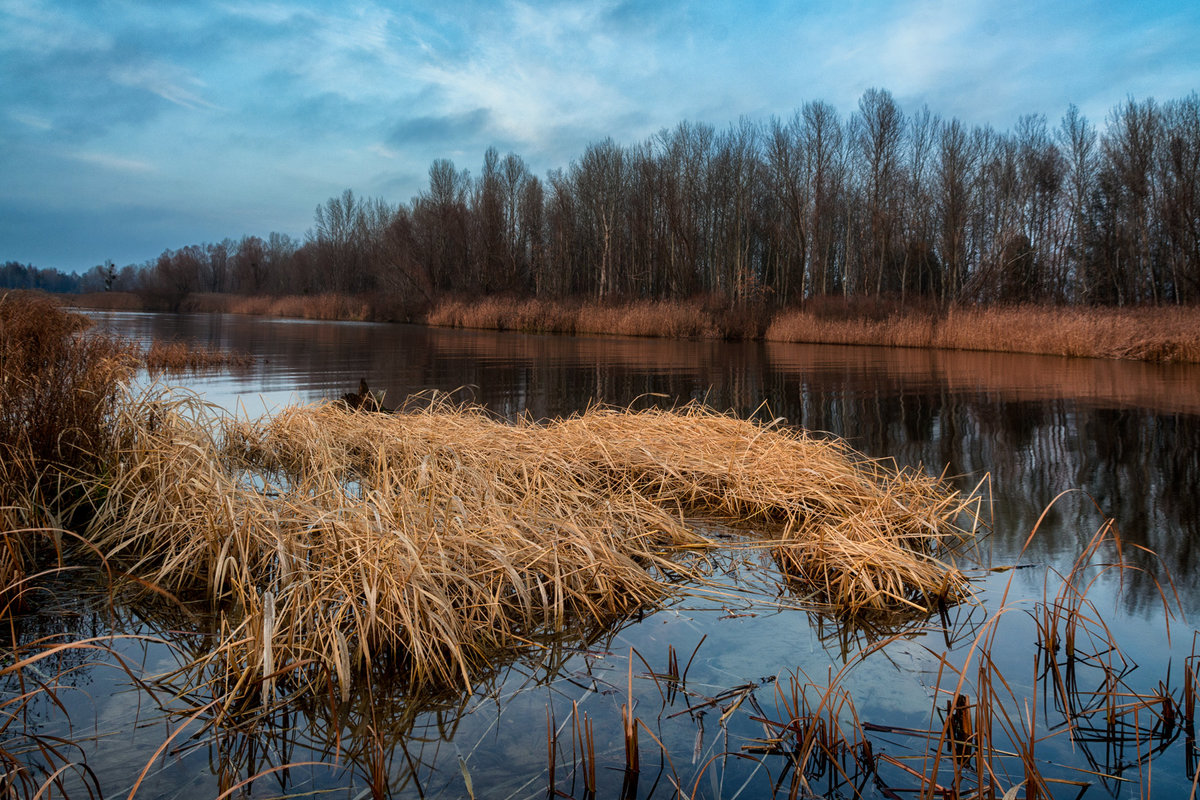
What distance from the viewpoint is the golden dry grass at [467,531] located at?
8.08 feet

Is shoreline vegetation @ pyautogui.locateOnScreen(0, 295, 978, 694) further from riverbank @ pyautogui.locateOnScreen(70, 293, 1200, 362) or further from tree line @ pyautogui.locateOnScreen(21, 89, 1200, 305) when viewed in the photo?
tree line @ pyautogui.locateOnScreen(21, 89, 1200, 305)

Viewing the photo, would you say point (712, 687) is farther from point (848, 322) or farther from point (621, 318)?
point (621, 318)

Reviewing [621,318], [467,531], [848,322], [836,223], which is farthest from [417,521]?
[836,223]

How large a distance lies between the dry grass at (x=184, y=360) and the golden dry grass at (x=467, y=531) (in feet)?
30.9

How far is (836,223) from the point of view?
40344 millimetres

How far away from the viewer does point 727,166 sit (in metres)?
41.1

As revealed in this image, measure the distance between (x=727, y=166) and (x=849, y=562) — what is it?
41004 mm

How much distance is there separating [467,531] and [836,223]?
41269mm

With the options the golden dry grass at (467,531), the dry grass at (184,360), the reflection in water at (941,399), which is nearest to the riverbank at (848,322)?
the reflection in water at (941,399)

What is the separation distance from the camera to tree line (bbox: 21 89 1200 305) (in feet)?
111

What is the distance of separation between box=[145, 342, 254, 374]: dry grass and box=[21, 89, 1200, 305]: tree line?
76.2 feet

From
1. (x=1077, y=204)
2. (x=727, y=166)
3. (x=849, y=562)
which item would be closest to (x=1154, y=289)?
(x=1077, y=204)

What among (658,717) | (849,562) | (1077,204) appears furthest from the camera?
(1077,204)

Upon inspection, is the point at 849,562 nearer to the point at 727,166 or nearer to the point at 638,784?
the point at 638,784
